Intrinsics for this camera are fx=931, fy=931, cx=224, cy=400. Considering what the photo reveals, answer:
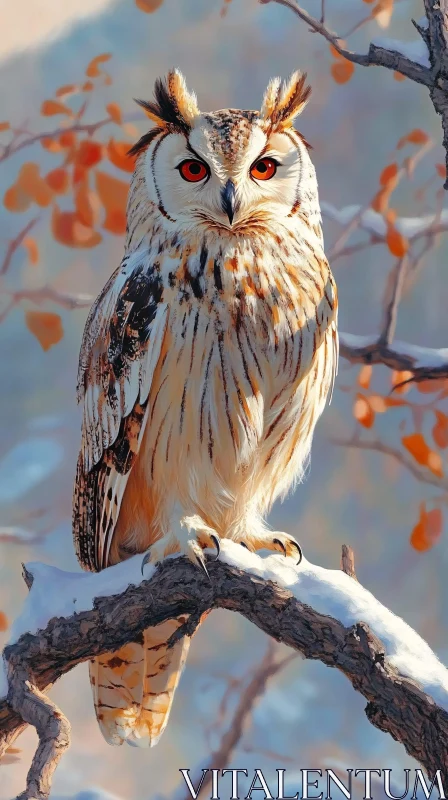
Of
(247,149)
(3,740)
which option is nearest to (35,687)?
(3,740)

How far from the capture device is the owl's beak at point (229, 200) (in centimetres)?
141

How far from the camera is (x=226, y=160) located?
4.71 ft

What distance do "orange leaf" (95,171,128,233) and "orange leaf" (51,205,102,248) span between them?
0.06 metres

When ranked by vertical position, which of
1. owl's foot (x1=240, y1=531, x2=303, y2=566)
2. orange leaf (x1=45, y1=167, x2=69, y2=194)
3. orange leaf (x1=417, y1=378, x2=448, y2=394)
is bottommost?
orange leaf (x1=417, y1=378, x2=448, y2=394)

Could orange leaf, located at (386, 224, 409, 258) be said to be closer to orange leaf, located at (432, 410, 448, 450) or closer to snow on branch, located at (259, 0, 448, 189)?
orange leaf, located at (432, 410, 448, 450)

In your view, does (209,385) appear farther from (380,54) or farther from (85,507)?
(380,54)

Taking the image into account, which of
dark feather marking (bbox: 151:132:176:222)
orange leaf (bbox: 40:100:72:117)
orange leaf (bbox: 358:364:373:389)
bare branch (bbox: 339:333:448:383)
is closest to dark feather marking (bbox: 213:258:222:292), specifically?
dark feather marking (bbox: 151:132:176:222)

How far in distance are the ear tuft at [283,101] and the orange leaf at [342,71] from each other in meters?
1.08

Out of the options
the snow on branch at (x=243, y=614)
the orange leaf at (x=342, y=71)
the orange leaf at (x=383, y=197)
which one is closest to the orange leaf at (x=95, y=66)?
the orange leaf at (x=342, y=71)

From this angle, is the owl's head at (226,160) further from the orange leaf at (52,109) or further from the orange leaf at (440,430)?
the orange leaf at (440,430)

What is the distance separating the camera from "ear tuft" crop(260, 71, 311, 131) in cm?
154

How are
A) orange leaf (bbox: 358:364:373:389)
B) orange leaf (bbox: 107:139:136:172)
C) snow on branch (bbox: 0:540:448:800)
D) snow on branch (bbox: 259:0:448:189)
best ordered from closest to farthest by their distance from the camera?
snow on branch (bbox: 0:540:448:800) → snow on branch (bbox: 259:0:448:189) → orange leaf (bbox: 107:139:136:172) → orange leaf (bbox: 358:364:373:389)

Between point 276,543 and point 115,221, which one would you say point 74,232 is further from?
point 276,543

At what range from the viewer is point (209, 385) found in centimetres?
146
